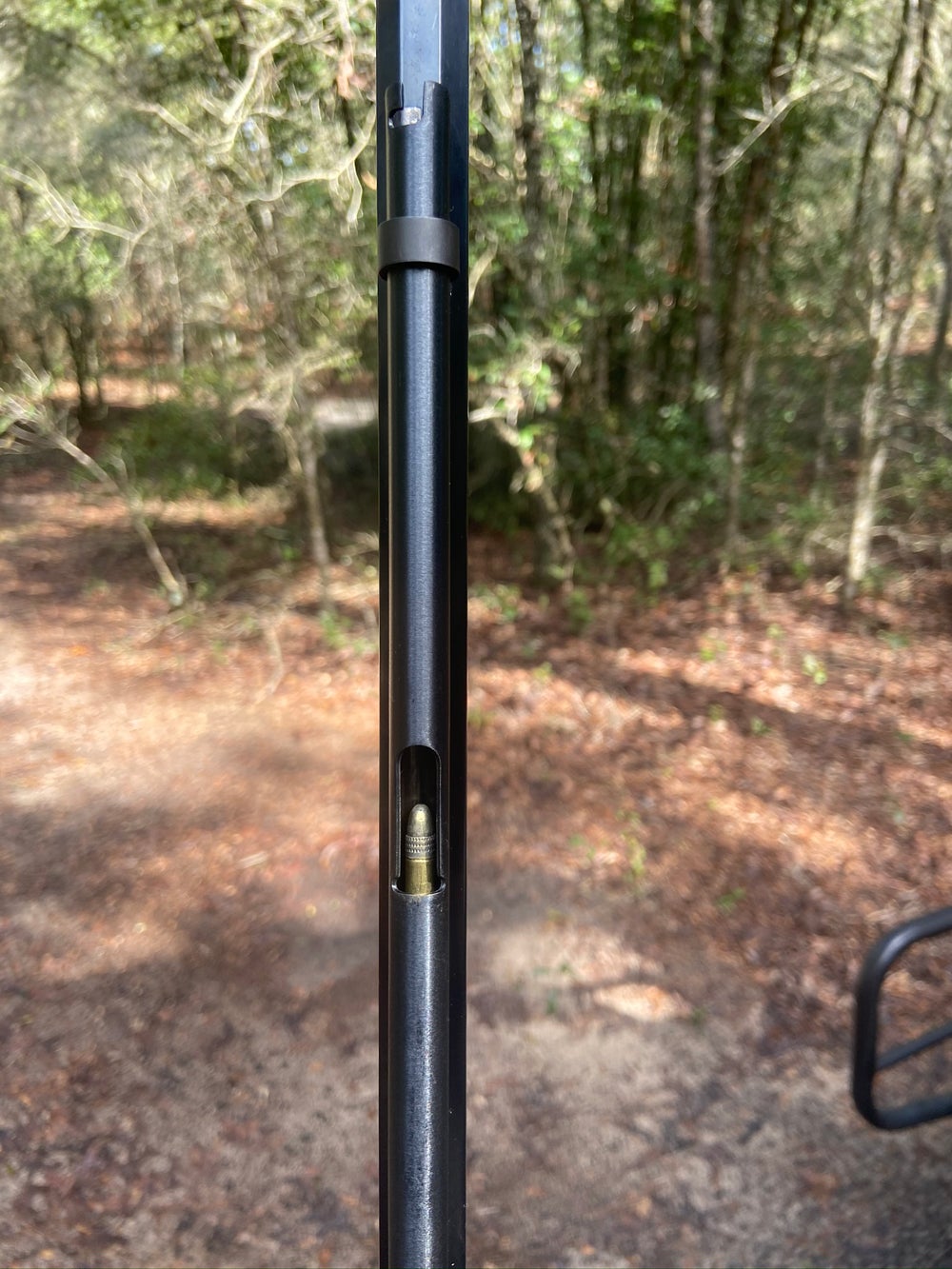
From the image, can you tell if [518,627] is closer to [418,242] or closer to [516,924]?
[516,924]

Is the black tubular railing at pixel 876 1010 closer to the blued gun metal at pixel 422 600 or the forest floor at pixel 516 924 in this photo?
the blued gun metal at pixel 422 600

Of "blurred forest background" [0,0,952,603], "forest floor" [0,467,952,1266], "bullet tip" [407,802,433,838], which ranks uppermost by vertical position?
"blurred forest background" [0,0,952,603]

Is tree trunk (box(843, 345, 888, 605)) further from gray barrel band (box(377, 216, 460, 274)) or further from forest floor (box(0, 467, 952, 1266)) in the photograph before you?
gray barrel band (box(377, 216, 460, 274))

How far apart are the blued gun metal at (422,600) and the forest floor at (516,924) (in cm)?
221

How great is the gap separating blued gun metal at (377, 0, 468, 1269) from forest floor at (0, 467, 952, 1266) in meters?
2.21

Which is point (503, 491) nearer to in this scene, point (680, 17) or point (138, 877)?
point (680, 17)

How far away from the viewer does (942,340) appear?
27.0 feet

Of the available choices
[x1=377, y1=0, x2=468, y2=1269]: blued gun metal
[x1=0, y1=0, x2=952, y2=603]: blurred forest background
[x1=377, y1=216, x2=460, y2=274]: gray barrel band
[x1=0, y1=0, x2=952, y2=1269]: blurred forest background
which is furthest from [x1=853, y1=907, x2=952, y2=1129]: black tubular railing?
[x1=0, y1=0, x2=952, y2=603]: blurred forest background

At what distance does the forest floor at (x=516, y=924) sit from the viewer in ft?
9.15

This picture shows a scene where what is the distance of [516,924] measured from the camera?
4.12 m

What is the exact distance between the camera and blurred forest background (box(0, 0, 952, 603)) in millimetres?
5914

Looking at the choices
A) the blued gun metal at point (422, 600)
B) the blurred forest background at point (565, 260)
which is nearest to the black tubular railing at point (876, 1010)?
the blued gun metal at point (422, 600)

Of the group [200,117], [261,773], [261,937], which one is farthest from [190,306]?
[261,937]

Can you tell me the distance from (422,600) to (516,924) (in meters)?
3.54
